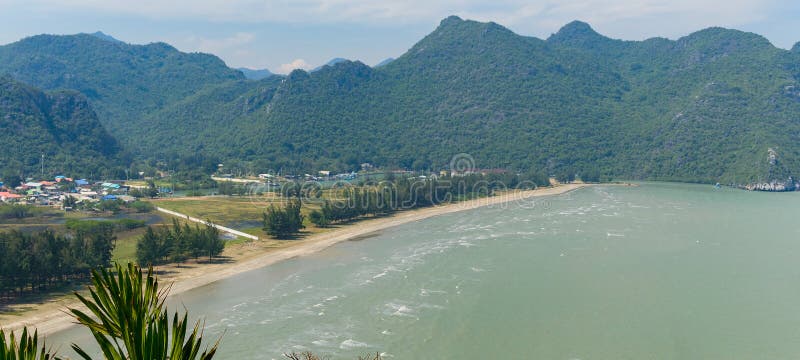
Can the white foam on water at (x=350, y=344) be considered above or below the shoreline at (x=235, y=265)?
below

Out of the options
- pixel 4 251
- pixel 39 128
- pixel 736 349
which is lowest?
pixel 736 349

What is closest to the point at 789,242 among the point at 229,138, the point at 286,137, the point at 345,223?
the point at 345,223

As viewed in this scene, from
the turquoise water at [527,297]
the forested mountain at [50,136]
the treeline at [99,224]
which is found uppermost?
the forested mountain at [50,136]

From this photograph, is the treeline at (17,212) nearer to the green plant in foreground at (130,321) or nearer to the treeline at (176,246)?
the treeline at (176,246)

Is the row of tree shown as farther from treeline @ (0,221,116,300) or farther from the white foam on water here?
the white foam on water

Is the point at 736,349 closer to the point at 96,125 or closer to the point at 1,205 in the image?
the point at 1,205

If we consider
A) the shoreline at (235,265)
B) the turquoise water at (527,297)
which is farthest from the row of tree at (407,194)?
the turquoise water at (527,297)

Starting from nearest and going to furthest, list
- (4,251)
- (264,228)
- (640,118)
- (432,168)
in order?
(4,251) → (264,228) → (432,168) → (640,118)

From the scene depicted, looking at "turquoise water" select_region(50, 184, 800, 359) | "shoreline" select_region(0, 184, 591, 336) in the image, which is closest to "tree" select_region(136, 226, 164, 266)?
"shoreline" select_region(0, 184, 591, 336)
